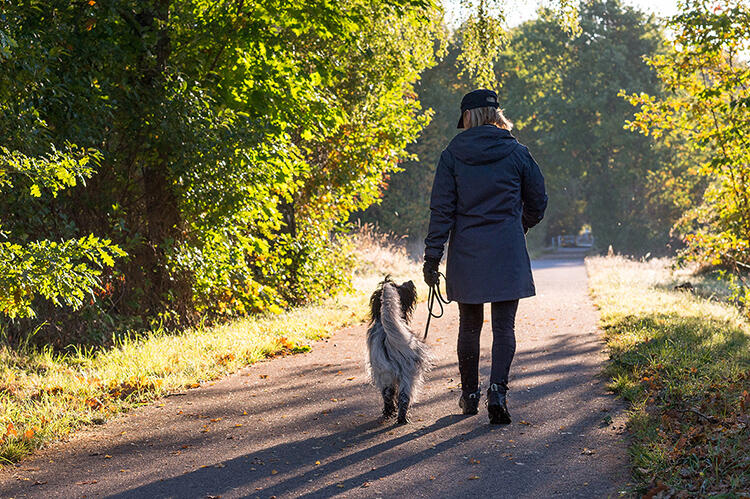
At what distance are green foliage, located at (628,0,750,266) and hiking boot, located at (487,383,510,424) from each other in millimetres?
6768

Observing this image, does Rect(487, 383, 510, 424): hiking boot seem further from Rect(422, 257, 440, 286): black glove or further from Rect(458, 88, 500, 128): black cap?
Rect(458, 88, 500, 128): black cap

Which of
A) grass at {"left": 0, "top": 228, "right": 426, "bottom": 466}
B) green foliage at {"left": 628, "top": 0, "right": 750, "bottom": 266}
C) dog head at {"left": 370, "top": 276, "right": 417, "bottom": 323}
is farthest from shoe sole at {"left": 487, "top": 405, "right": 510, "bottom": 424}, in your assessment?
green foliage at {"left": 628, "top": 0, "right": 750, "bottom": 266}

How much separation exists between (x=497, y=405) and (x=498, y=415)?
3.1 inches

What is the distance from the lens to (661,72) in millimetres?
11570

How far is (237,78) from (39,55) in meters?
3.17

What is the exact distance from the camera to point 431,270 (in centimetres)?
536

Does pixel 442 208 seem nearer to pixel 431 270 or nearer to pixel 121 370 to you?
pixel 431 270

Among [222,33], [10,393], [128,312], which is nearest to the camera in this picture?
[10,393]

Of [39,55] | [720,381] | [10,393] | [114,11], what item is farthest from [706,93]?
[10,393]

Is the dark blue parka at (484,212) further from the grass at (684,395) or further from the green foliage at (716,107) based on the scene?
the green foliage at (716,107)

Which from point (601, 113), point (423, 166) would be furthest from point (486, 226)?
point (601, 113)

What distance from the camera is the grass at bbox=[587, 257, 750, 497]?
3.78 m

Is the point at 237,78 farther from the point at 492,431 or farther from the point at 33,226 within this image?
the point at 492,431

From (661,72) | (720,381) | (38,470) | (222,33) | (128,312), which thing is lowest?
(720,381)
